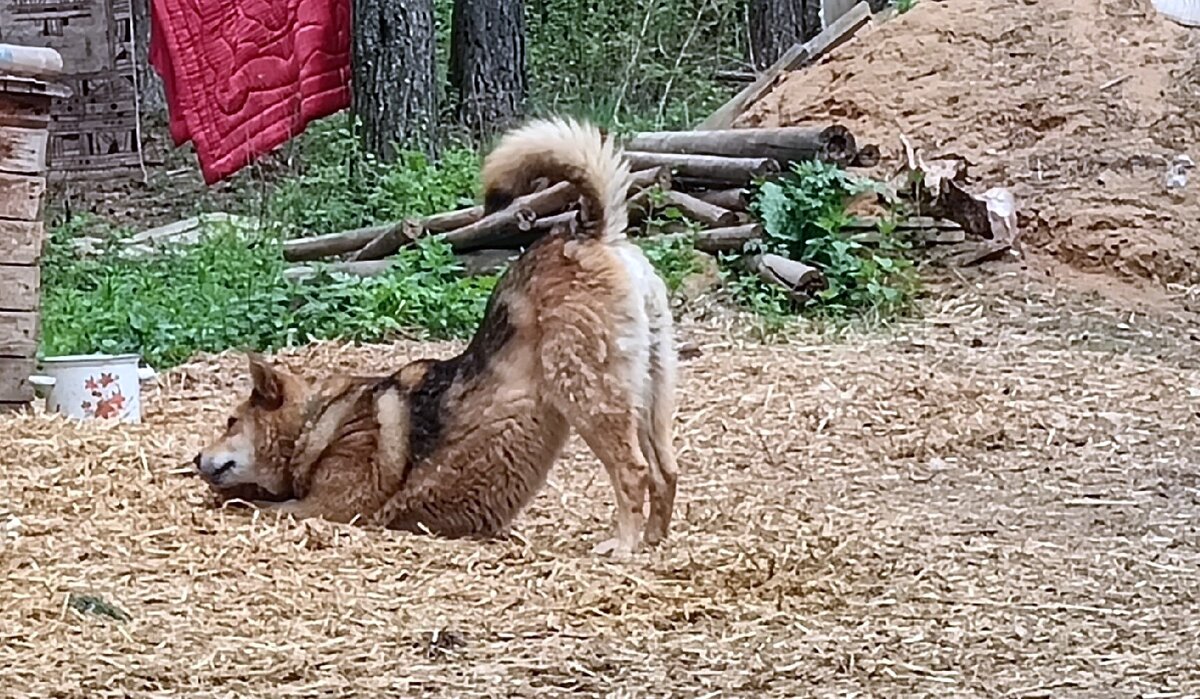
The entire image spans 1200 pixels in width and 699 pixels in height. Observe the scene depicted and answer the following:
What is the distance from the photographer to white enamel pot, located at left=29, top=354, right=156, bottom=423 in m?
6.90

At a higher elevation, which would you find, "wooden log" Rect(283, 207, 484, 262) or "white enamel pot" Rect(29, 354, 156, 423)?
"white enamel pot" Rect(29, 354, 156, 423)

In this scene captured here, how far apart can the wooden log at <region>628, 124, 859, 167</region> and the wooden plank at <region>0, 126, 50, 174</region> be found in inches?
181

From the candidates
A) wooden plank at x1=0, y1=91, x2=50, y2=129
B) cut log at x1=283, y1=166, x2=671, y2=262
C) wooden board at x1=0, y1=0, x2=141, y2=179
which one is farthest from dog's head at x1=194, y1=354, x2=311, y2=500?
wooden board at x1=0, y1=0, x2=141, y2=179

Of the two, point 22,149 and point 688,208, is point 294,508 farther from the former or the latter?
point 688,208

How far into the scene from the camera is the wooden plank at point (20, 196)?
6.79 meters

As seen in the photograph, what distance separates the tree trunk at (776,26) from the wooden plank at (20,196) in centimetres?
1032

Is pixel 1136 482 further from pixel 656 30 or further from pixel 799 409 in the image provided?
pixel 656 30

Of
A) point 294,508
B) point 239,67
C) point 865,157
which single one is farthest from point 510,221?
point 294,508

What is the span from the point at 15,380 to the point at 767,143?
4.92m

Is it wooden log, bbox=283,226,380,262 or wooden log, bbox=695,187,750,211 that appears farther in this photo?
wooden log, bbox=283,226,380,262

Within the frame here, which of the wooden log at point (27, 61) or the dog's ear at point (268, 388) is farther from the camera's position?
the wooden log at point (27, 61)

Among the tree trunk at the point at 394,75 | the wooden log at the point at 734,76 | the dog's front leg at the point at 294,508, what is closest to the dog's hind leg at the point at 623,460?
the dog's front leg at the point at 294,508

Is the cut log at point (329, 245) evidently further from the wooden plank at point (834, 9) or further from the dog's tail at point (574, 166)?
the dog's tail at point (574, 166)

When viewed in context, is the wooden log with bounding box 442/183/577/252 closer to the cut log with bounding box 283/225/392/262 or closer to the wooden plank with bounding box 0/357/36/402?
the cut log with bounding box 283/225/392/262
